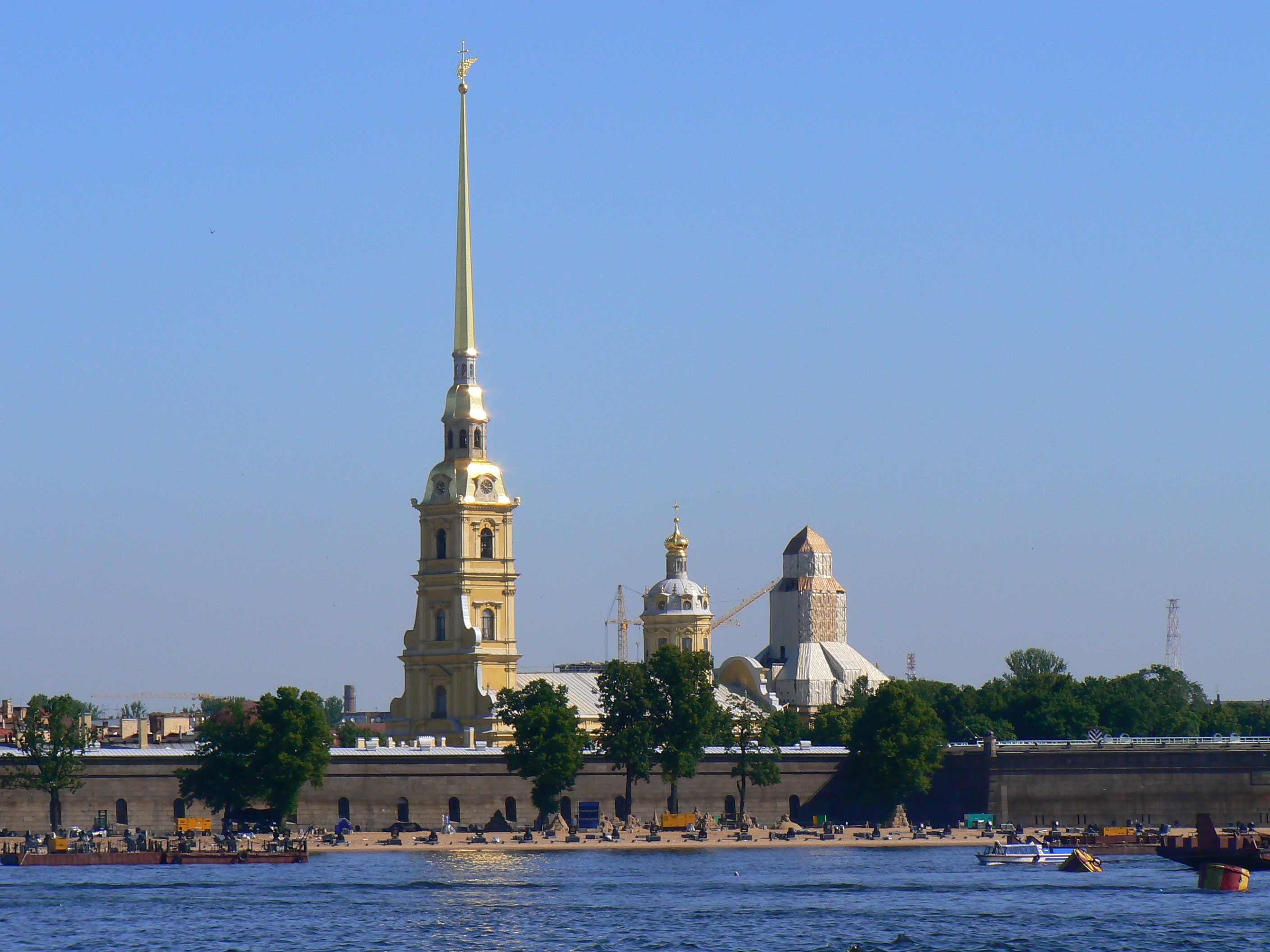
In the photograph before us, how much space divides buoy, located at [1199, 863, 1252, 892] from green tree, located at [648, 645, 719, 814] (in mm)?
38202

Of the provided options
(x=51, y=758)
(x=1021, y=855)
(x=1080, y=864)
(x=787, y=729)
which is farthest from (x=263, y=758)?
(x=787, y=729)

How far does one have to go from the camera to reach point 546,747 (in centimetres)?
12925

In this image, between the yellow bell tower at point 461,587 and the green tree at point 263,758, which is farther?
the yellow bell tower at point 461,587

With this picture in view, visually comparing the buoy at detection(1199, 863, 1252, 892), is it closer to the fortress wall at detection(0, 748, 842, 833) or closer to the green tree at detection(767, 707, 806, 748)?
the fortress wall at detection(0, 748, 842, 833)

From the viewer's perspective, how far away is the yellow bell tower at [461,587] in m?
153

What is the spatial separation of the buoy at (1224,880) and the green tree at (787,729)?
163ft

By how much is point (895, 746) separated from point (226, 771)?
117 feet

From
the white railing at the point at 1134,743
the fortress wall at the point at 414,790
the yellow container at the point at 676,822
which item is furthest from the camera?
the white railing at the point at 1134,743

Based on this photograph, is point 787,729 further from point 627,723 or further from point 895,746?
point 627,723

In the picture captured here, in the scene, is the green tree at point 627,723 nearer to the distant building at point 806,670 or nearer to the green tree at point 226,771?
the green tree at point 226,771

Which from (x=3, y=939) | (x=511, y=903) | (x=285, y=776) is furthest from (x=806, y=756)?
(x=3, y=939)

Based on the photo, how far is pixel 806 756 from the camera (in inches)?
5586

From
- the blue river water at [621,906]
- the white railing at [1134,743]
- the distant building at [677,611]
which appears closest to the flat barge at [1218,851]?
the blue river water at [621,906]

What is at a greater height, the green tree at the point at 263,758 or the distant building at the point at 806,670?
the distant building at the point at 806,670
